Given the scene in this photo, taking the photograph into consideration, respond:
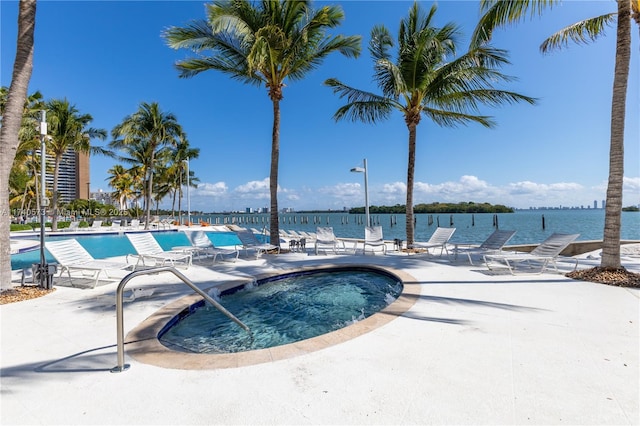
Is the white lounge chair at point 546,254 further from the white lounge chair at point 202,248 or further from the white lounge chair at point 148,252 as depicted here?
the white lounge chair at point 148,252

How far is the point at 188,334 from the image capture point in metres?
4.04

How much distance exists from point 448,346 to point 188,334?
10.7ft

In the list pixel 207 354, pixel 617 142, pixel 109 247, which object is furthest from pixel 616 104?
pixel 109 247

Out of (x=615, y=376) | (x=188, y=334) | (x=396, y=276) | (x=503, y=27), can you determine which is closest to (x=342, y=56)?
(x=503, y=27)

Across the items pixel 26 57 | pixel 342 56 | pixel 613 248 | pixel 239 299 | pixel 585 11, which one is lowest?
pixel 239 299

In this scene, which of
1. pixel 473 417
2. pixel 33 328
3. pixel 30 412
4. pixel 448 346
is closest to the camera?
pixel 473 417

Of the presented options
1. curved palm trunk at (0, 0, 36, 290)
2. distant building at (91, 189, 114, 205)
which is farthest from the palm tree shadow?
distant building at (91, 189, 114, 205)

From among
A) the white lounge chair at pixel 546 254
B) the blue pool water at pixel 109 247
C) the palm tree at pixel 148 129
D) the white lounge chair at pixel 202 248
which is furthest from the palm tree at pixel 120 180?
the white lounge chair at pixel 546 254

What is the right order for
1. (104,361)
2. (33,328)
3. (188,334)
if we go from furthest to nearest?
(188,334), (33,328), (104,361)

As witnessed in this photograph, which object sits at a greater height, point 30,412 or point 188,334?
point 30,412

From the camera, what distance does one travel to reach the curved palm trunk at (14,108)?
16.7 feet

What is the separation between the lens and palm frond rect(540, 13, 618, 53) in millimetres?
6570

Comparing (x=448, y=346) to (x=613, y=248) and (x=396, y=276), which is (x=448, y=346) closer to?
(x=396, y=276)

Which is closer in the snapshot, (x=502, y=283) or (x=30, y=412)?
(x=30, y=412)
